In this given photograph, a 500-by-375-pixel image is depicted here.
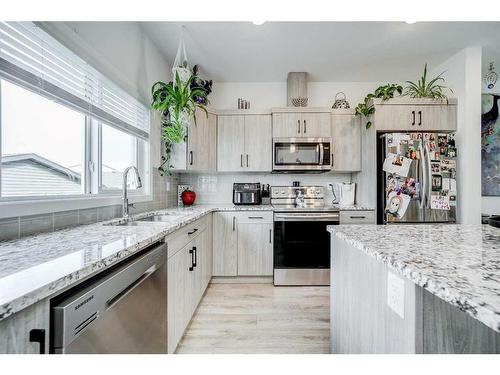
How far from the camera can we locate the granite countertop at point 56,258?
23.8 inches

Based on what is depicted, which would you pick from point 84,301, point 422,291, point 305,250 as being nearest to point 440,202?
point 305,250

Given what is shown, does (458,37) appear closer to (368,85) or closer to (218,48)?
(368,85)

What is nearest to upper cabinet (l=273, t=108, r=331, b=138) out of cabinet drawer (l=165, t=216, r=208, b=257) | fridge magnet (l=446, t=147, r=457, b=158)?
fridge magnet (l=446, t=147, r=457, b=158)

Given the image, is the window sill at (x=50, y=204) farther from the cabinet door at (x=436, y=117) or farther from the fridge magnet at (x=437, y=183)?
the cabinet door at (x=436, y=117)

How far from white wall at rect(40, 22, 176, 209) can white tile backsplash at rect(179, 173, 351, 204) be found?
0.41 m

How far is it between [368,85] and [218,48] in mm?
2218

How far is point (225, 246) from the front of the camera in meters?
2.98

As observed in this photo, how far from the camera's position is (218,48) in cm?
279

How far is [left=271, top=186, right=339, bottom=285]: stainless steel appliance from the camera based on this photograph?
115 inches

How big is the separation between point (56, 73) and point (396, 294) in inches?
79.8

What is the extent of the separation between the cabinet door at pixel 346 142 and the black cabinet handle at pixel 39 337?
3.17m

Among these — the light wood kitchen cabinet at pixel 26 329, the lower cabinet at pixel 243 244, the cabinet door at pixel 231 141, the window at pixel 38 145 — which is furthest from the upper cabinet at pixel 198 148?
the light wood kitchen cabinet at pixel 26 329
